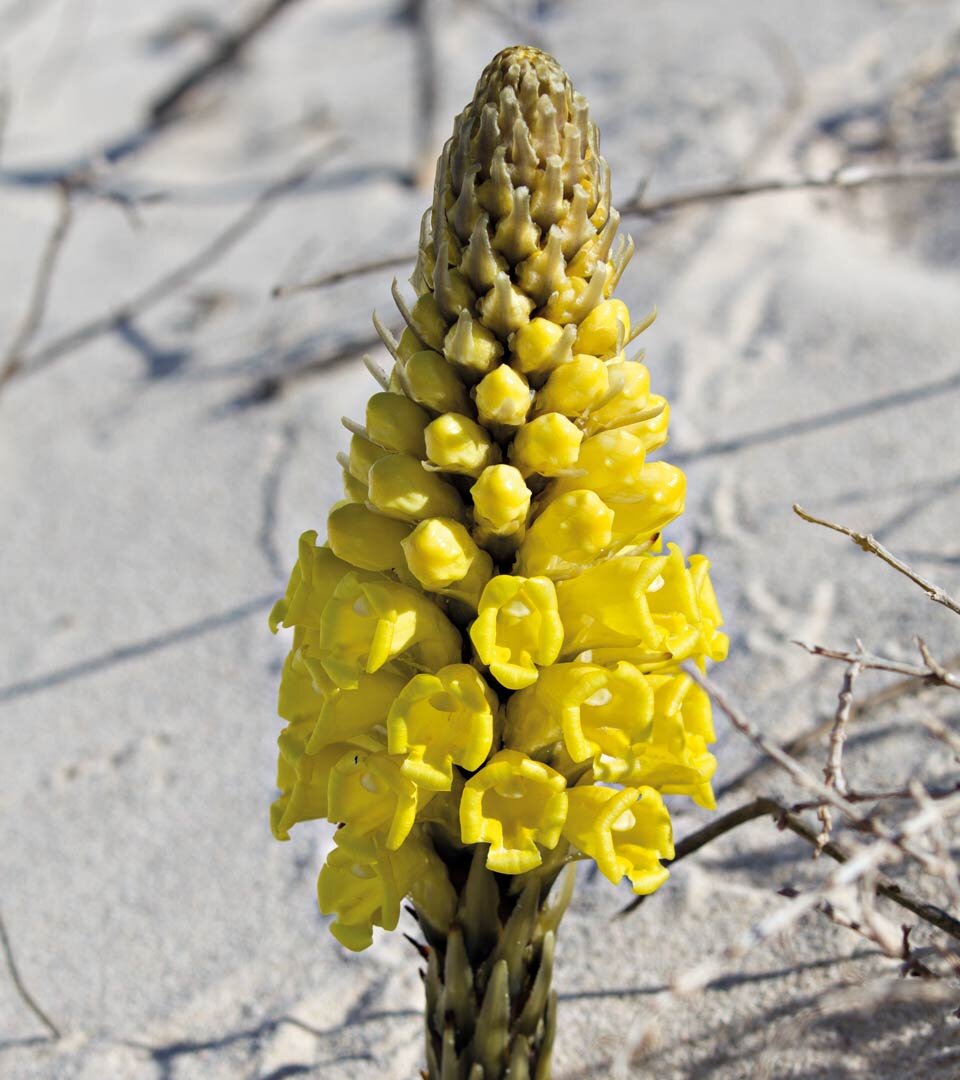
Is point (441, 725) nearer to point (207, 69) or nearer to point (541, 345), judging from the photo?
point (541, 345)

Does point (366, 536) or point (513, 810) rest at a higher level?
point (366, 536)

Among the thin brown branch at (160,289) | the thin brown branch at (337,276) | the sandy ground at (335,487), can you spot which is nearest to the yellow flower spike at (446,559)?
the sandy ground at (335,487)

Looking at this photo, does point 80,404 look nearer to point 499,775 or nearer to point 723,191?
point 723,191

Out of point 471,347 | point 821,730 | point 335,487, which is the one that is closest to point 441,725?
point 471,347

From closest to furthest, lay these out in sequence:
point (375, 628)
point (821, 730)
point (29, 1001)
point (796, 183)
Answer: point (375, 628) < point (29, 1001) < point (821, 730) < point (796, 183)

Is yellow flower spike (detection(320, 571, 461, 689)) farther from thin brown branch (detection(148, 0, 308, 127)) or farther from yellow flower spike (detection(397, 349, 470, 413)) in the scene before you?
thin brown branch (detection(148, 0, 308, 127))

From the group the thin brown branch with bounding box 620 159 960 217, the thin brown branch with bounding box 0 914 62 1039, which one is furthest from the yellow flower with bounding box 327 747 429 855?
the thin brown branch with bounding box 620 159 960 217

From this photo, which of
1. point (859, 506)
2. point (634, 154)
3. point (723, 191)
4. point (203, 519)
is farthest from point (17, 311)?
point (859, 506)
